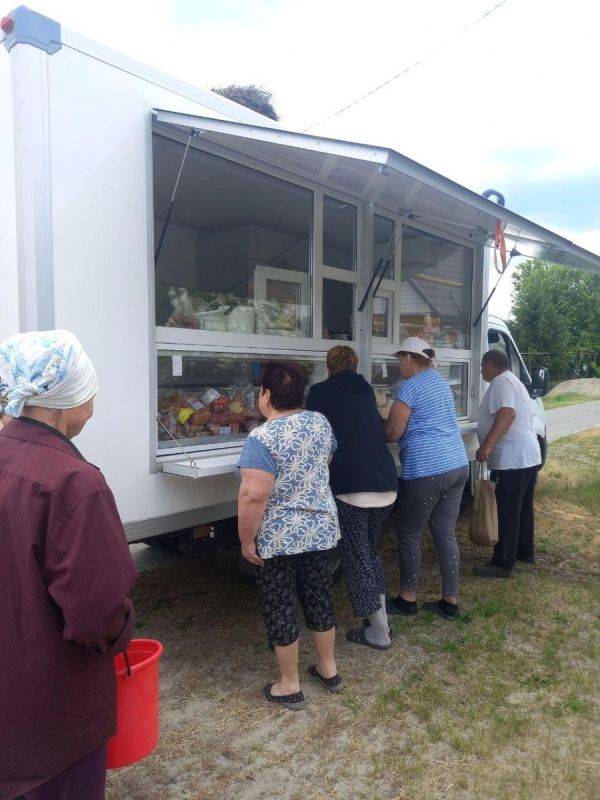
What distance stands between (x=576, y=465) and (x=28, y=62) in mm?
9043

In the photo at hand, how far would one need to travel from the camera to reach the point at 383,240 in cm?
454

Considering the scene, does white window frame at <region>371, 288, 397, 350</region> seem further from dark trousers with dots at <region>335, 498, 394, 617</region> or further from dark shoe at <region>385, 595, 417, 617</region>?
dark shoe at <region>385, 595, 417, 617</region>

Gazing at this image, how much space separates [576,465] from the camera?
9.45 meters

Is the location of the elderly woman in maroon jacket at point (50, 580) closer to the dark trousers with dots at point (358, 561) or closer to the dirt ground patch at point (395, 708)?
the dirt ground patch at point (395, 708)

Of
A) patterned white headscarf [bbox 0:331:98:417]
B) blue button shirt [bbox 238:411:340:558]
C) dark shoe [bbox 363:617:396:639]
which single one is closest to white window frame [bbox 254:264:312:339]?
blue button shirt [bbox 238:411:340:558]

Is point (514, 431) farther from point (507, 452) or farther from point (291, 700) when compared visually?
point (291, 700)

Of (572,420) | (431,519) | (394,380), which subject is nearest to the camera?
(431,519)

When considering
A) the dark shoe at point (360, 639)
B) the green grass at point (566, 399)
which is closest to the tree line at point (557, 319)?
the green grass at point (566, 399)

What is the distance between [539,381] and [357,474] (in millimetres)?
3486

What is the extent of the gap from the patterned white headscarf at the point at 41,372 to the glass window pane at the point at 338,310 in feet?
8.56

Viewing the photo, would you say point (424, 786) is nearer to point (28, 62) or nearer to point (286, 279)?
point (286, 279)

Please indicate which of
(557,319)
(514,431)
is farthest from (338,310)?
(557,319)

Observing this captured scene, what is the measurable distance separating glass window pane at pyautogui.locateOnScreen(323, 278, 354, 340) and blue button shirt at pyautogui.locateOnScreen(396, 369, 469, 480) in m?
0.67

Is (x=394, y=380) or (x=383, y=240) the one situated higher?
(x=383, y=240)
